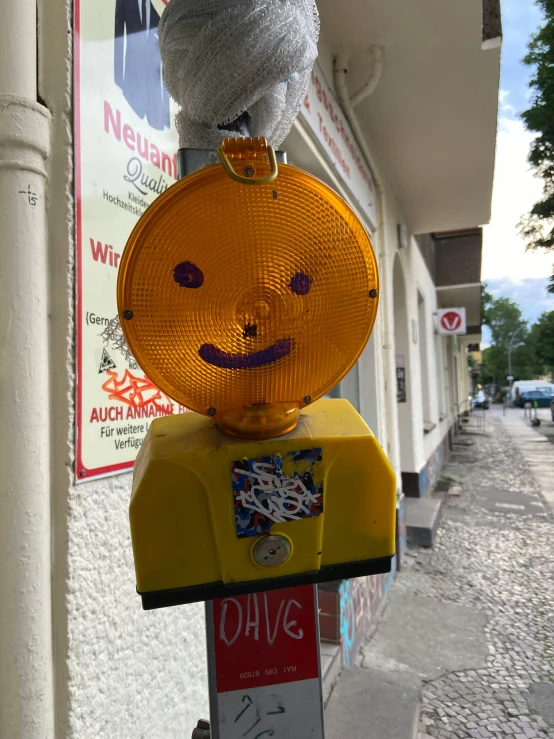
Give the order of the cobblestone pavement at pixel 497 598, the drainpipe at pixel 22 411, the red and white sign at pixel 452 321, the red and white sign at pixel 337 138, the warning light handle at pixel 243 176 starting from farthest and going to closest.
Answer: the red and white sign at pixel 452 321
the red and white sign at pixel 337 138
the cobblestone pavement at pixel 497 598
the drainpipe at pixel 22 411
the warning light handle at pixel 243 176

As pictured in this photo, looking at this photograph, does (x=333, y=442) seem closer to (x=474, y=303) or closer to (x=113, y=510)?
(x=113, y=510)

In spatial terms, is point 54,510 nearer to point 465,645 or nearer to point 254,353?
point 254,353

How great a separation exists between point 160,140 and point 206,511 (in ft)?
4.63

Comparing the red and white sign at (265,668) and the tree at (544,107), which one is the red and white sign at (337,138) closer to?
the red and white sign at (265,668)

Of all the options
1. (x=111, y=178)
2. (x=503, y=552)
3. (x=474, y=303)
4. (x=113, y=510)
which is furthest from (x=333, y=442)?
(x=474, y=303)

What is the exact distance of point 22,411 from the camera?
46.8 inches

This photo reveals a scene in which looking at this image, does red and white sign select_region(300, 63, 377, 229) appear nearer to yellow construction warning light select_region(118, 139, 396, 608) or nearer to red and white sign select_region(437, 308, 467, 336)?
yellow construction warning light select_region(118, 139, 396, 608)

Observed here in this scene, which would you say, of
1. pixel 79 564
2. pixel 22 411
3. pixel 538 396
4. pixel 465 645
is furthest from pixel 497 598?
pixel 538 396

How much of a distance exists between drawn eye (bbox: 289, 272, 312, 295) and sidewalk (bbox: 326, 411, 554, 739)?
252cm

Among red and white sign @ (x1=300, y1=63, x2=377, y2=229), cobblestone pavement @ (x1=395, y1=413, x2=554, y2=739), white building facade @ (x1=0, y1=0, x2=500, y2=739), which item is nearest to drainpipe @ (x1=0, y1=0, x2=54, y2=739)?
white building facade @ (x1=0, y1=0, x2=500, y2=739)

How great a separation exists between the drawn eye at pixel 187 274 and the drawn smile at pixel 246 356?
0.09 metres

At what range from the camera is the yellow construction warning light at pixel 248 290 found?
2.28 ft

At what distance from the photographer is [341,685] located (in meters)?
2.92

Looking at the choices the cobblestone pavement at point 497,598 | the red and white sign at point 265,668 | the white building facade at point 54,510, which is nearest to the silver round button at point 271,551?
the red and white sign at point 265,668
